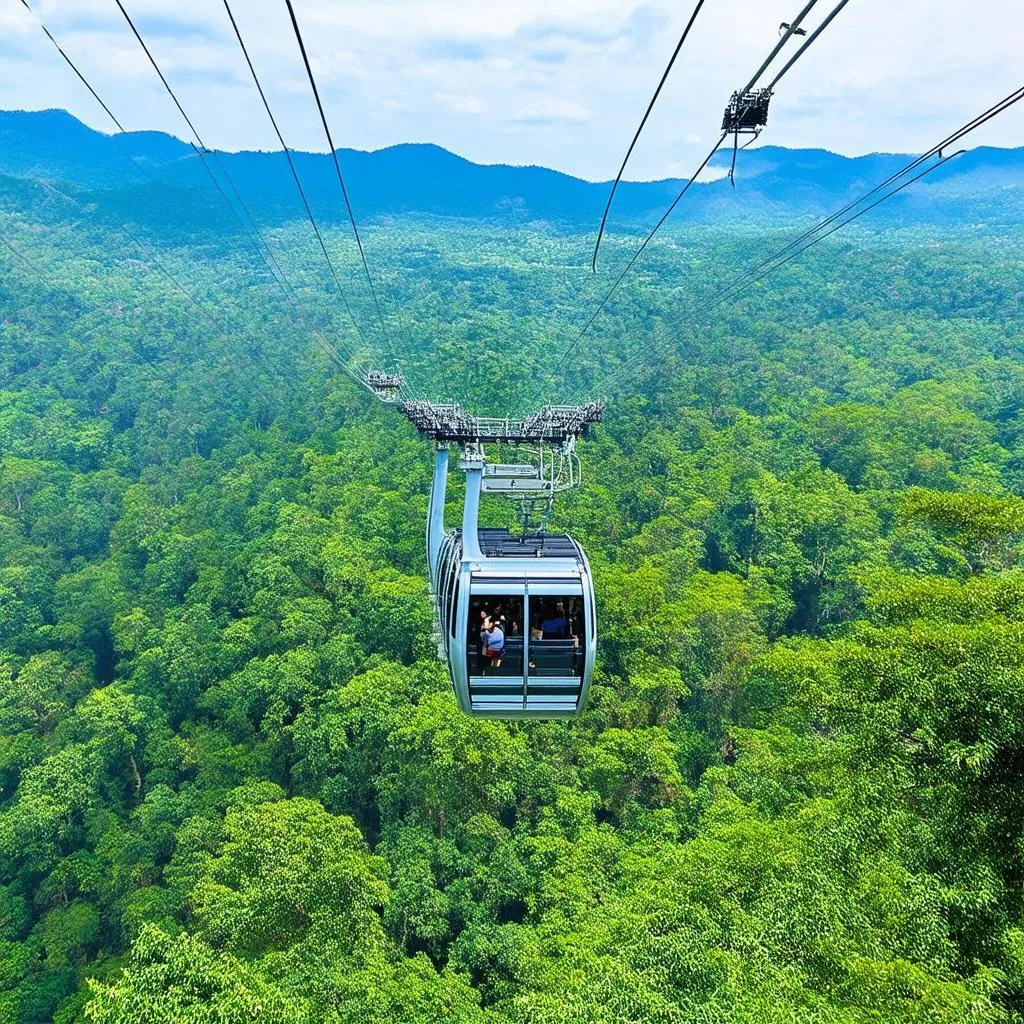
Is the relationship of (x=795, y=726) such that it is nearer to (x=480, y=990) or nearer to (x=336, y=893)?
(x=480, y=990)


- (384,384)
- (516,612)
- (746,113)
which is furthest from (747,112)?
(384,384)

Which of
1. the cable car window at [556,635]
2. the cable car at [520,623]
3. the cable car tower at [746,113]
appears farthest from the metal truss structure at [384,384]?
the cable car tower at [746,113]

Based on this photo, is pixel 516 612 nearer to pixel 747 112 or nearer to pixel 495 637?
pixel 495 637

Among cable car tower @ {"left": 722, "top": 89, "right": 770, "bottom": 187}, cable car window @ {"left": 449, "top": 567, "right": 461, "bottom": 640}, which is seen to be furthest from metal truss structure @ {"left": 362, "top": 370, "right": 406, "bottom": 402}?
cable car tower @ {"left": 722, "top": 89, "right": 770, "bottom": 187}

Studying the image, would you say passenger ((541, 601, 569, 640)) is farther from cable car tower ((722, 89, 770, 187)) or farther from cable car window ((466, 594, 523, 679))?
cable car tower ((722, 89, 770, 187))

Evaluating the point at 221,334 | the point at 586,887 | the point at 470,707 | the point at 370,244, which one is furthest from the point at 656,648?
the point at 370,244

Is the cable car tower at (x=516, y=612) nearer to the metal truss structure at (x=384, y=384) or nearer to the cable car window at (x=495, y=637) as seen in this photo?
Result: the cable car window at (x=495, y=637)

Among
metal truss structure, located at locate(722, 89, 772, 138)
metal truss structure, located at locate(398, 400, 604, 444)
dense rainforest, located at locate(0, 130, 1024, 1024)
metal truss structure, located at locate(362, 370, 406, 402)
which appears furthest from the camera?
metal truss structure, located at locate(362, 370, 406, 402)
